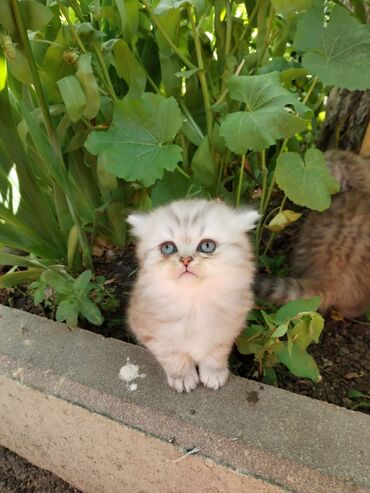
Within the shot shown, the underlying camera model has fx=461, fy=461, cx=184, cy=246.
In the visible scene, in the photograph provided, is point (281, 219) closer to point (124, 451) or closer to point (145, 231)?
point (145, 231)

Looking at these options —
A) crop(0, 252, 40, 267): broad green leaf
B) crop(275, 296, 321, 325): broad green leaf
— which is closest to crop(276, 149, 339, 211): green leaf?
crop(275, 296, 321, 325): broad green leaf

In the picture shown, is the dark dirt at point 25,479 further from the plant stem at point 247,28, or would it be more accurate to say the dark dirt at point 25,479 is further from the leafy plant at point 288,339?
the plant stem at point 247,28

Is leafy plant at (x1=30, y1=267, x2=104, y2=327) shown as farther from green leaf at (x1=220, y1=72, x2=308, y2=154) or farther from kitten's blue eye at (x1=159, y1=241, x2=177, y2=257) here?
green leaf at (x1=220, y1=72, x2=308, y2=154)

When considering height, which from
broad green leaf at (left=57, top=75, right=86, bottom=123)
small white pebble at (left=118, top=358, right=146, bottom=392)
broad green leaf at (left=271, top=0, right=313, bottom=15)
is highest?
broad green leaf at (left=271, top=0, right=313, bottom=15)

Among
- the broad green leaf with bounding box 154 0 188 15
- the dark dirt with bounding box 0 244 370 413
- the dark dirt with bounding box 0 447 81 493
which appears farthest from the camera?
the dark dirt with bounding box 0 447 81 493

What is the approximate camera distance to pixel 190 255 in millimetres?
936

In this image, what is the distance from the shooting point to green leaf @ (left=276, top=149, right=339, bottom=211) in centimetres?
105

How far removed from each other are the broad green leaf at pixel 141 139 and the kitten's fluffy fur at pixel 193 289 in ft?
0.34

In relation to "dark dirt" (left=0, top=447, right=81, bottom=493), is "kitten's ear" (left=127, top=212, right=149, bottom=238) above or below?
above

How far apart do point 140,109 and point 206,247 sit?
38cm

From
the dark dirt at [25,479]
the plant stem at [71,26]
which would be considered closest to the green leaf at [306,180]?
the plant stem at [71,26]

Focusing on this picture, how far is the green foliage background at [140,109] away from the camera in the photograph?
100cm

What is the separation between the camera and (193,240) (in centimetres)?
97

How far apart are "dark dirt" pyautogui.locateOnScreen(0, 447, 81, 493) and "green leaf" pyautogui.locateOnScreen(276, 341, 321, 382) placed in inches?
32.0
